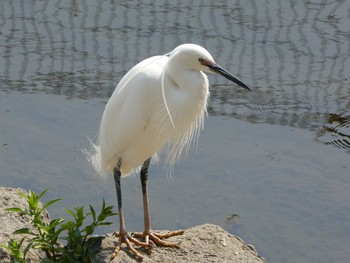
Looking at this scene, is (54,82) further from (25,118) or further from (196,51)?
(196,51)

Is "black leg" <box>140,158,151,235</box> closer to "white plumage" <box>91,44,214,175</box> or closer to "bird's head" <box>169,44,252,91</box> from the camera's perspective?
"white plumage" <box>91,44,214,175</box>

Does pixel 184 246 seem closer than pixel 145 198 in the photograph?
Yes

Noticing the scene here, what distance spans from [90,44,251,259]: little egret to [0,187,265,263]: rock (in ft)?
0.16

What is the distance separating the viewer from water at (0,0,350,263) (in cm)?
555

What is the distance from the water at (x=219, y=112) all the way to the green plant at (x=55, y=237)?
1.03 metres

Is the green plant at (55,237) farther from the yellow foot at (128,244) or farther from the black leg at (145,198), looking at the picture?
the black leg at (145,198)

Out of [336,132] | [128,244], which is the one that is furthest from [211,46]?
[128,244]

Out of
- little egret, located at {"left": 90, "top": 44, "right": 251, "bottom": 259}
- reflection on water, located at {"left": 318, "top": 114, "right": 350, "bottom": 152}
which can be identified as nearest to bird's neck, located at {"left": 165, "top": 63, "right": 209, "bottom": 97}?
little egret, located at {"left": 90, "top": 44, "right": 251, "bottom": 259}

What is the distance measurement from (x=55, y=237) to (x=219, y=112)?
2.58 m

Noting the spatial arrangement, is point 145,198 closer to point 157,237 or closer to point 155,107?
point 157,237

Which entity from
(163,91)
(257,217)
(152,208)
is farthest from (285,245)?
(163,91)

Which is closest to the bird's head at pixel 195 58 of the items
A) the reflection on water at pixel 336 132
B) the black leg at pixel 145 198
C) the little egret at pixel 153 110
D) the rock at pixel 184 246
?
the little egret at pixel 153 110

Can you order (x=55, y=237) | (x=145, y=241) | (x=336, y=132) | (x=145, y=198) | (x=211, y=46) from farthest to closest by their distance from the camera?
(x=211, y=46), (x=336, y=132), (x=145, y=198), (x=145, y=241), (x=55, y=237)

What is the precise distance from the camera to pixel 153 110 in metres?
4.62
